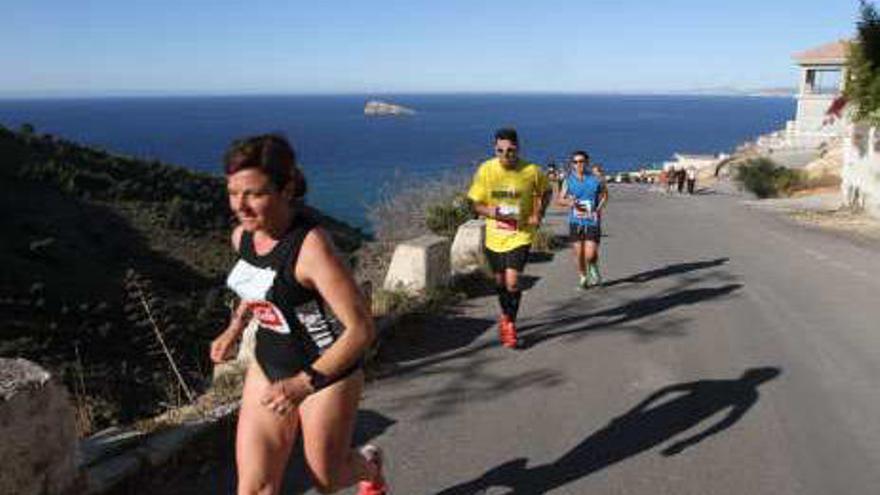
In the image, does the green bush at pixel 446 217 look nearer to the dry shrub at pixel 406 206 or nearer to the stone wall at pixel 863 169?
the dry shrub at pixel 406 206

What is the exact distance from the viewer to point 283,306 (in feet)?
11.9

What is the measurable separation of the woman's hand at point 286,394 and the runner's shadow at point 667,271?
878 cm

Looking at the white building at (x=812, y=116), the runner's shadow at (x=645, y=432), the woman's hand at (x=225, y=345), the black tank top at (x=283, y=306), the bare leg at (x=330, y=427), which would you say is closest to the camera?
the black tank top at (x=283, y=306)

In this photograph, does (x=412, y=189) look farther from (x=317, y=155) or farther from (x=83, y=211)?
(x=317, y=155)

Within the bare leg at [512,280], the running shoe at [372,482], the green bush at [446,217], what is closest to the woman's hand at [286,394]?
the running shoe at [372,482]

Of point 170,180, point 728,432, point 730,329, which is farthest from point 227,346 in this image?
point 170,180

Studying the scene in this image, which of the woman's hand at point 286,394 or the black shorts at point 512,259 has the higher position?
the woman's hand at point 286,394

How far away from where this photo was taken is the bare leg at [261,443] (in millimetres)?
3785

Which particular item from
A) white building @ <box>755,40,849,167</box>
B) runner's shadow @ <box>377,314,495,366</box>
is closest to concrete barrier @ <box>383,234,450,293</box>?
runner's shadow @ <box>377,314,495,366</box>

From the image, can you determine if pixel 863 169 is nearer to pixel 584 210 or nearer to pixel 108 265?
pixel 584 210

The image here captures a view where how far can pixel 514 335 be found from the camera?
828cm

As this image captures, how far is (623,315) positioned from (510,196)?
2387mm

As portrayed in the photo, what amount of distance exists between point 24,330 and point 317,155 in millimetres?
138440

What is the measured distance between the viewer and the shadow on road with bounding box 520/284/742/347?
899 cm
